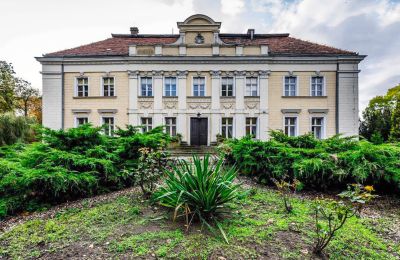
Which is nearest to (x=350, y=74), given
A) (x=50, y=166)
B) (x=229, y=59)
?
(x=229, y=59)

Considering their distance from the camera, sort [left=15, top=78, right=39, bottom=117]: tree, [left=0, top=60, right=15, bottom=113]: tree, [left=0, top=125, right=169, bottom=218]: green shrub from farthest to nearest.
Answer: [left=15, top=78, right=39, bottom=117]: tree
[left=0, top=60, right=15, bottom=113]: tree
[left=0, top=125, right=169, bottom=218]: green shrub

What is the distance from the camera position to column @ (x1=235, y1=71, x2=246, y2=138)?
1584 cm

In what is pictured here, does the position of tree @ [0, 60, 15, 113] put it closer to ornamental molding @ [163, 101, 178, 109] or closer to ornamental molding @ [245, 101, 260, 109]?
ornamental molding @ [163, 101, 178, 109]

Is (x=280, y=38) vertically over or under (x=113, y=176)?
over

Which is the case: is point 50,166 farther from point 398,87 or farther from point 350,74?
point 398,87

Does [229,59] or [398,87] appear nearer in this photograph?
[229,59]

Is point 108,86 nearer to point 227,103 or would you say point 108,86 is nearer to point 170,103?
point 170,103

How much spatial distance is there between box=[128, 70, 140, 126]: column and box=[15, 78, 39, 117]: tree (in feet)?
65.4

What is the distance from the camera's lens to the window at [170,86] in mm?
16125

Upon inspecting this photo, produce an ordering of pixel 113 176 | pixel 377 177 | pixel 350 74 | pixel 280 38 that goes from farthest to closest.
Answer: pixel 280 38, pixel 350 74, pixel 113 176, pixel 377 177

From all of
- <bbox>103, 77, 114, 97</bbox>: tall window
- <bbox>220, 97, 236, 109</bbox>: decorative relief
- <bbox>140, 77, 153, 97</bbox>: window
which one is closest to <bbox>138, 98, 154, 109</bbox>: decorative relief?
<bbox>140, 77, 153, 97</bbox>: window

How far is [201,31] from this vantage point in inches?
632

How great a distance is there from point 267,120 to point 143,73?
9.75 m

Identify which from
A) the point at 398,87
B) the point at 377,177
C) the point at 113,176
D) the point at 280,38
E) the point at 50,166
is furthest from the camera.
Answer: the point at 398,87
